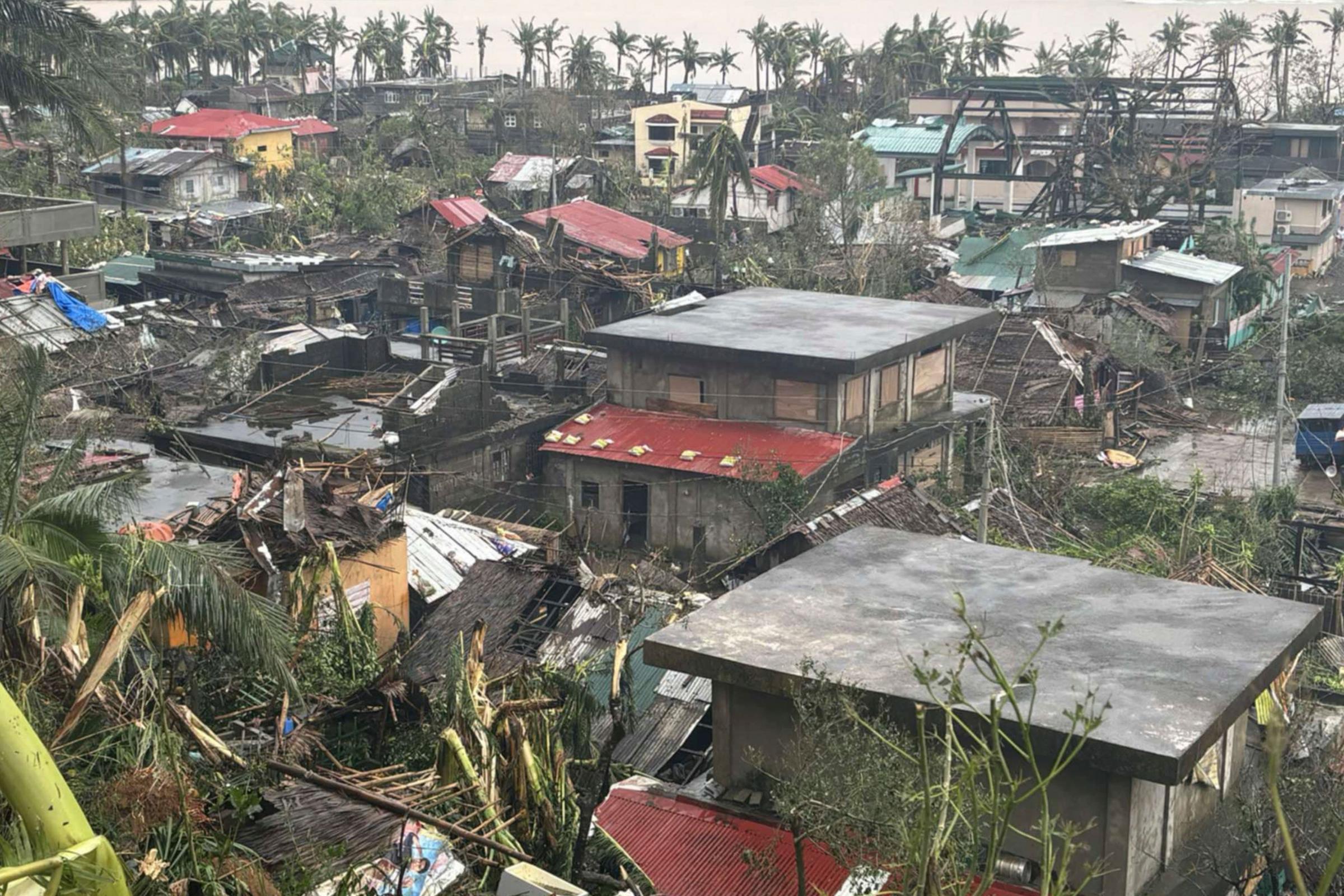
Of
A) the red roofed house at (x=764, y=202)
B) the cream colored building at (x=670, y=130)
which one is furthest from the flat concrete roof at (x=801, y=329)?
the cream colored building at (x=670, y=130)

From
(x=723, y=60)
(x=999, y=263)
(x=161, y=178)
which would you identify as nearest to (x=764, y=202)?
(x=999, y=263)

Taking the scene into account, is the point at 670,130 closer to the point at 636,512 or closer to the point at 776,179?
the point at 776,179

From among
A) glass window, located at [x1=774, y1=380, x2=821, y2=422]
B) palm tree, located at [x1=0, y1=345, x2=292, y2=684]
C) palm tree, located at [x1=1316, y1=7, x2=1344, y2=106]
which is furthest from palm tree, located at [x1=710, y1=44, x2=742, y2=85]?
palm tree, located at [x1=0, y1=345, x2=292, y2=684]

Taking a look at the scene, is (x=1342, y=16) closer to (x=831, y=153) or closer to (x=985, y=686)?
(x=831, y=153)

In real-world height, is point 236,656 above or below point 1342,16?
below

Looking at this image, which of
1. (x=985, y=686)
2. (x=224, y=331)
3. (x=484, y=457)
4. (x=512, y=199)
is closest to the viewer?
(x=985, y=686)

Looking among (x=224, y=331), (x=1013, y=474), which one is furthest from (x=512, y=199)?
(x=1013, y=474)

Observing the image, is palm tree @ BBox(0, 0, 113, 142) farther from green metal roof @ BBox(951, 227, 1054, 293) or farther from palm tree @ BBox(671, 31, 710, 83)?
palm tree @ BBox(671, 31, 710, 83)
